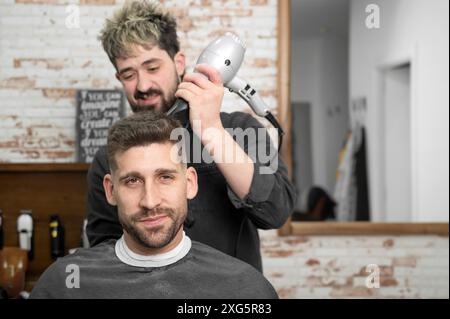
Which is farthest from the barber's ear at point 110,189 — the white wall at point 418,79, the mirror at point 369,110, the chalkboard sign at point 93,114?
the white wall at point 418,79

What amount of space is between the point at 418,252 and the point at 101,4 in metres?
1.80

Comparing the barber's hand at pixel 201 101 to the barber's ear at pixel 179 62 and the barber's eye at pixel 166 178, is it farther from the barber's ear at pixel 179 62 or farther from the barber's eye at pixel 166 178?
the barber's ear at pixel 179 62

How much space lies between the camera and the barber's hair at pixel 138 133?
115 centimetres

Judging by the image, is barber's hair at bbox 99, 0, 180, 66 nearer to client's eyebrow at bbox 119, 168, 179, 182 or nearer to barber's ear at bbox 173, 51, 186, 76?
barber's ear at bbox 173, 51, 186, 76

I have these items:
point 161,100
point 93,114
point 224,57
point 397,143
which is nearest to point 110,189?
point 161,100

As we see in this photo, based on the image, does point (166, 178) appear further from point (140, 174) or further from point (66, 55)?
point (66, 55)

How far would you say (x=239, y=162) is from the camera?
1.17 meters

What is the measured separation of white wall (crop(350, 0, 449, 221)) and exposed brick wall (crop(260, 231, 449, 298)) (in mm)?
162

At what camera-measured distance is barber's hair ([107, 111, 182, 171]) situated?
1.15 metres

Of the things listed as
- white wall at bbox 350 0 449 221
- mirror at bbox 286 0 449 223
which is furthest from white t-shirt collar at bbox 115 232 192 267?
white wall at bbox 350 0 449 221

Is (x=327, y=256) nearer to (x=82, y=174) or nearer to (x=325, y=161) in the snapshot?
(x=325, y=161)

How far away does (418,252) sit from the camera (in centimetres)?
267

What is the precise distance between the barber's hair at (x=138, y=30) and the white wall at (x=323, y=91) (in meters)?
1.22

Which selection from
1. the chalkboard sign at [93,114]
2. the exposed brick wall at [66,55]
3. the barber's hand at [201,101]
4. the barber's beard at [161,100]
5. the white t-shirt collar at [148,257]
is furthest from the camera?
the chalkboard sign at [93,114]
